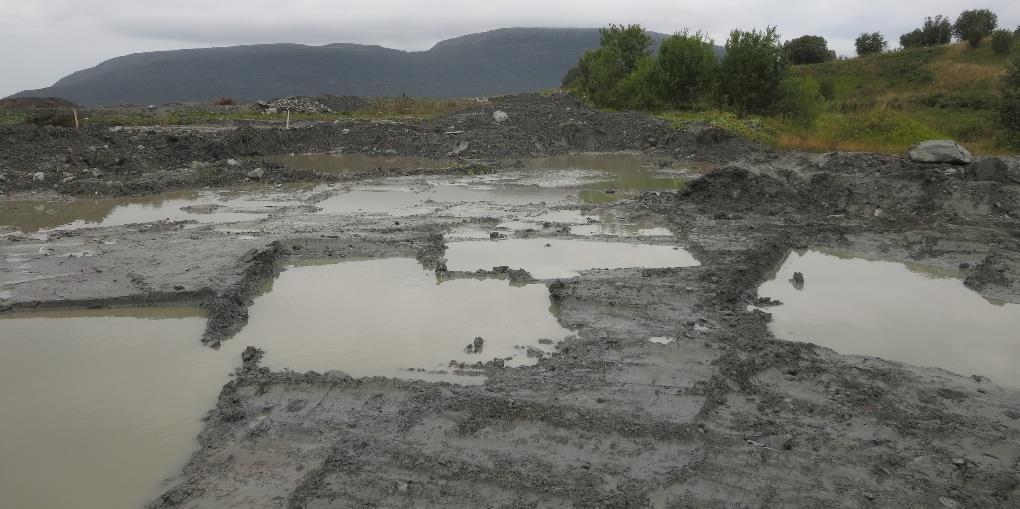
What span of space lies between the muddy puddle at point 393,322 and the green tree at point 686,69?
24.7 m

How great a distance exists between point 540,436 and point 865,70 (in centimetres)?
4383

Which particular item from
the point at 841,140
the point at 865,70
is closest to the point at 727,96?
the point at 841,140

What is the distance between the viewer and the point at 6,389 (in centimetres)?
599

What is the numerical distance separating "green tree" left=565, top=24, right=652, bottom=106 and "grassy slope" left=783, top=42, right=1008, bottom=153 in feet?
36.2

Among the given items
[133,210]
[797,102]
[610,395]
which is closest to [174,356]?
[610,395]

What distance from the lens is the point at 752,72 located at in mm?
27641

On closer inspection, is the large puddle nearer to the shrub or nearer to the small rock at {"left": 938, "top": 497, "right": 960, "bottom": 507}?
the small rock at {"left": 938, "top": 497, "right": 960, "bottom": 507}

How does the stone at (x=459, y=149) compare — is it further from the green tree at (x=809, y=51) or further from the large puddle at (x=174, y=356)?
the green tree at (x=809, y=51)

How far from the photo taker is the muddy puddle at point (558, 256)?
936 cm

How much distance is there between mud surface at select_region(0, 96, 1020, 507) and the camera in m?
4.30

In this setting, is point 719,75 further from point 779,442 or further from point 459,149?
point 779,442

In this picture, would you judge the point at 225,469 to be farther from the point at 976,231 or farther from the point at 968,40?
the point at 968,40

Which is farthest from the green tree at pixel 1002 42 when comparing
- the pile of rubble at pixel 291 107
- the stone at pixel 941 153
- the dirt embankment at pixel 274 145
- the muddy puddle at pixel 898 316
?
the pile of rubble at pixel 291 107

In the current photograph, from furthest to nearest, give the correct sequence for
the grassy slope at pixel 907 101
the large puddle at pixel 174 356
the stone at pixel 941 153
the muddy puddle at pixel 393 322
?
the grassy slope at pixel 907 101
the stone at pixel 941 153
the muddy puddle at pixel 393 322
the large puddle at pixel 174 356
